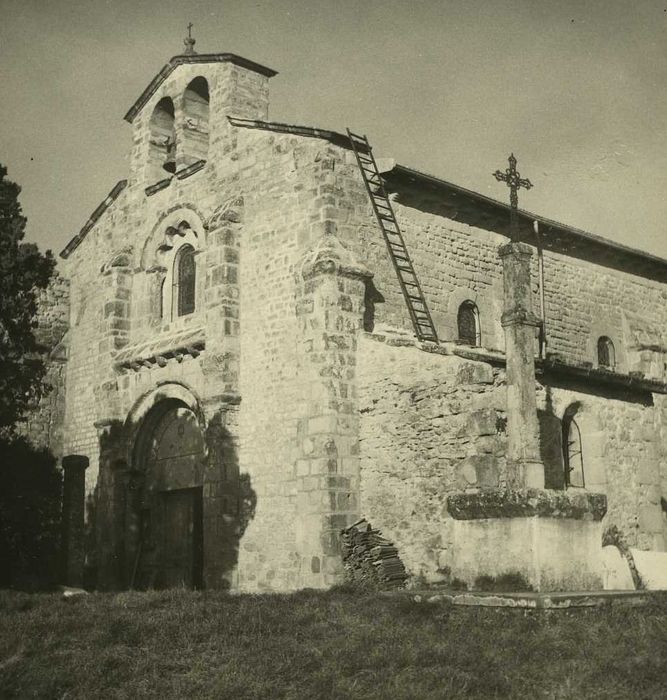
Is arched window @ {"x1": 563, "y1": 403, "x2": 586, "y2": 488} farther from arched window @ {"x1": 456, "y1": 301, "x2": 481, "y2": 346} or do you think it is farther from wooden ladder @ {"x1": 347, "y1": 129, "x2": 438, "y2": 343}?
wooden ladder @ {"x1": 347, "y1": 129, "x2": 438, "y2": 343}

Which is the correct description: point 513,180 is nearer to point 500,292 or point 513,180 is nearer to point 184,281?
point 500,292

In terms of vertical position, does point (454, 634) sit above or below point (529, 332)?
below

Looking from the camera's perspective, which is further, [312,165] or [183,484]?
[183,484]

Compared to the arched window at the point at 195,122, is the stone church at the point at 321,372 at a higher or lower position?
lower

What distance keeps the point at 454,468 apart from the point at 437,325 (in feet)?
15.0

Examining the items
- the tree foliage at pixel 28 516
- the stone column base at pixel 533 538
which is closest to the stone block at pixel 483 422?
the stone column base at pixel 533 538

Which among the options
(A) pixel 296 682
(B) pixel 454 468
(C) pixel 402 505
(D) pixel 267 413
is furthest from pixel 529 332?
(A) pixel 296 682

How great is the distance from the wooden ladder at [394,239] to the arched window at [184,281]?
167 inches

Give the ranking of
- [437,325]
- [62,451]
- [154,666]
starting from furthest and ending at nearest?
1. [62,451]
2. [437,325]
3. [154,666]

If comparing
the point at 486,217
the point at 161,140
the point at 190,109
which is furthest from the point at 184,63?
the point at 486,217

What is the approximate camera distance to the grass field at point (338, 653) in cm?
722

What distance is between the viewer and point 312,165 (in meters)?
14.9

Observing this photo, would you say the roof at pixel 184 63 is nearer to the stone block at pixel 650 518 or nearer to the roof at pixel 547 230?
the roof at pixel 547 230

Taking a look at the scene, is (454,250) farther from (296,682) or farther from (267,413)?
(296,682)
